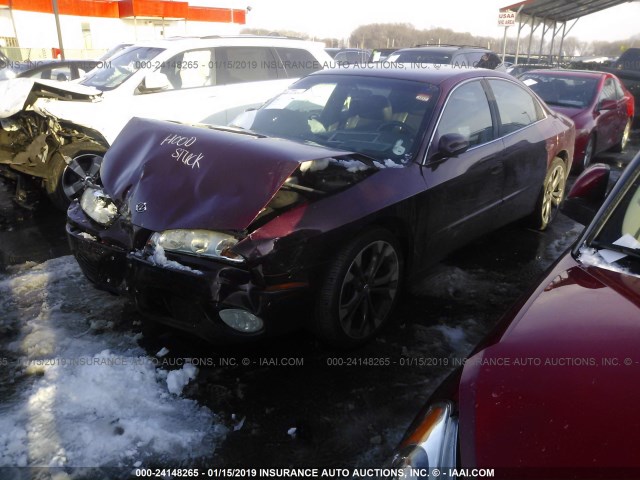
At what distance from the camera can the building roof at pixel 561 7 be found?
19277 mm

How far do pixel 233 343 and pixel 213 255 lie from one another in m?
0.49

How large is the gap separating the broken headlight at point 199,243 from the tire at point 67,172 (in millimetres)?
3263

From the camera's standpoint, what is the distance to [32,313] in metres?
3.54

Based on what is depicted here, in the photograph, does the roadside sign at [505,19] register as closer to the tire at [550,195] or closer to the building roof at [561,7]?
the building roof at [561,7]

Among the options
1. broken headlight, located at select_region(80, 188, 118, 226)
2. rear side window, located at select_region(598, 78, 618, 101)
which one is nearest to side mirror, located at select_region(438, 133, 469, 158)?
broken headlight, located at select_region(80, 188, 118, 226)

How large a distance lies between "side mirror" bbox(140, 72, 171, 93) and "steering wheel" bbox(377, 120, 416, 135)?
3813 millimetres

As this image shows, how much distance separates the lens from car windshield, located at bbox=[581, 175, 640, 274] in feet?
6.93

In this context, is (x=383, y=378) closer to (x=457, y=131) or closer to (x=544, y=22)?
(x=457, y=131)

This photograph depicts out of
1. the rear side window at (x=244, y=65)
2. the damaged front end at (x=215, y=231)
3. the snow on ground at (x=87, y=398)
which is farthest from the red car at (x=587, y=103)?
the snow on ground at (x=87, y=398)

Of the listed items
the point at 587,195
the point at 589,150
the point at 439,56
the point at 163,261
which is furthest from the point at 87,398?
the point at 439,56

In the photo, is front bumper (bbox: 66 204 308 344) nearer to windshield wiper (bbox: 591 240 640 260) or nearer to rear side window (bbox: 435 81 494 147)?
windshield wiper (bbox: 591 240 640 260)

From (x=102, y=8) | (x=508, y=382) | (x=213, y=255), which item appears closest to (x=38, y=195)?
(x=213, y=255)

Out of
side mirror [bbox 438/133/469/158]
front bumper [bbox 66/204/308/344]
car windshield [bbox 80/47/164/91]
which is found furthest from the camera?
car windshield [bbox 80/47/164/91]

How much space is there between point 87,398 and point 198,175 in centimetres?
132
